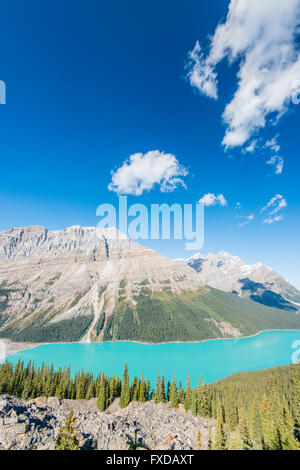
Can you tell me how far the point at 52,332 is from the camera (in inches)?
6501

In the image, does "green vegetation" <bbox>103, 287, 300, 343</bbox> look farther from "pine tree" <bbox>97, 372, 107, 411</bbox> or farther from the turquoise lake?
"pine tree" <bbox>97, 372, 107, 411</bbox>

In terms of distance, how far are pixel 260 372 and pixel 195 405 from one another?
135 ft

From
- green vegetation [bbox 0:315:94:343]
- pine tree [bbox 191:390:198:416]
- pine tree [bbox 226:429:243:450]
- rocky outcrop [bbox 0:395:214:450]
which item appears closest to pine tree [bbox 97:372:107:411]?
rocky outcrop [bbox 0:395:214:450]

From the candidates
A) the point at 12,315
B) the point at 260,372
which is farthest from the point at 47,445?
the point at 12,315

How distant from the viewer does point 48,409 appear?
3734 centimetres

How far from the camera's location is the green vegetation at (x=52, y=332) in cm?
15862

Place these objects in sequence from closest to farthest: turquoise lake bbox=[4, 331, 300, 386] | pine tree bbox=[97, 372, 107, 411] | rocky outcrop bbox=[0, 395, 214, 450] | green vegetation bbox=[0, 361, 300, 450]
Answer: rocky outcrop bbox=[0, 395, 214, 450] → green vegetation bbox=[0, 361, 300, 450] → pine tree bbox=[97, 372, 107, 411] → turquoise lake bbox=[4, 331, 300, 386]

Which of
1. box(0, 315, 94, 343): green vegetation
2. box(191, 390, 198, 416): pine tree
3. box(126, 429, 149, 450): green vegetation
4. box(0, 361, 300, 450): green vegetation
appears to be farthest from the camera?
box(0, 315, 94, 343): green vegetation

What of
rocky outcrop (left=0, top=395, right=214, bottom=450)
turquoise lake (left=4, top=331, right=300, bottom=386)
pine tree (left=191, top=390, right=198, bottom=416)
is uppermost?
rocky outcrop (left=0, top=395, right=214, bottom=450)

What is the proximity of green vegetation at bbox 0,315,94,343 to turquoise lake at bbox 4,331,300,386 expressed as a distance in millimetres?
11146

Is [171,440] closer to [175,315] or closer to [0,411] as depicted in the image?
[0,411]

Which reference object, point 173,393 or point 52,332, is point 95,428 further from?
point 52,332

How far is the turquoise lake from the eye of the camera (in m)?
96.1
